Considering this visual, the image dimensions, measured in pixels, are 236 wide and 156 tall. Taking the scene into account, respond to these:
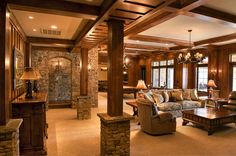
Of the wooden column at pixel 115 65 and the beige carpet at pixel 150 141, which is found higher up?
the wooden column at pixel 115 65

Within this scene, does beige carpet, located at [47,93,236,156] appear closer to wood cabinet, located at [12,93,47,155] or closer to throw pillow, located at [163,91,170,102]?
wood cabinet, located at [12,93,47,155]

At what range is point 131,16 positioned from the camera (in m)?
3.28

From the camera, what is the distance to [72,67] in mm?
8906

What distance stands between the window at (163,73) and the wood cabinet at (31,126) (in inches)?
364

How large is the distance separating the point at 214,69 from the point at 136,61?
6.97m

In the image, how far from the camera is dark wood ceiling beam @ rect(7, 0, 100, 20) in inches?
113

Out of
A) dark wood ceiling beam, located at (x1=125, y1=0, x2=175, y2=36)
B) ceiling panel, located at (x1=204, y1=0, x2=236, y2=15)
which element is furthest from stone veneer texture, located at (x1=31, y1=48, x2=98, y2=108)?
ceiling panel, located at (x1=204, y1=0, x2=236, y2=15)

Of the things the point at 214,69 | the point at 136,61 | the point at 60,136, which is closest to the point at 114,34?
the point at 60,136

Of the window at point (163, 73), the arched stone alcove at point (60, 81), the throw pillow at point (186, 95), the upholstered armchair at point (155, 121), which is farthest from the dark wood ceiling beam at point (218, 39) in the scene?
the arched stone alcove at point (60, 81)

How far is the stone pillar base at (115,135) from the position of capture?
335cm

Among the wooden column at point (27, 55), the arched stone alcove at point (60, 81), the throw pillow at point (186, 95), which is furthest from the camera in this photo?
the arched stone alcove at point (60, 81)

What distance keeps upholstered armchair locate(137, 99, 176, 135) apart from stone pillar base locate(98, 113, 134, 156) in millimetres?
1577

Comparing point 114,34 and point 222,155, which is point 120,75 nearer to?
point 114,34

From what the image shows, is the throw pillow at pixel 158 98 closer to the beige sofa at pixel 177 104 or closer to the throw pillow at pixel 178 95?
the beige sofa at pixel 177 104
